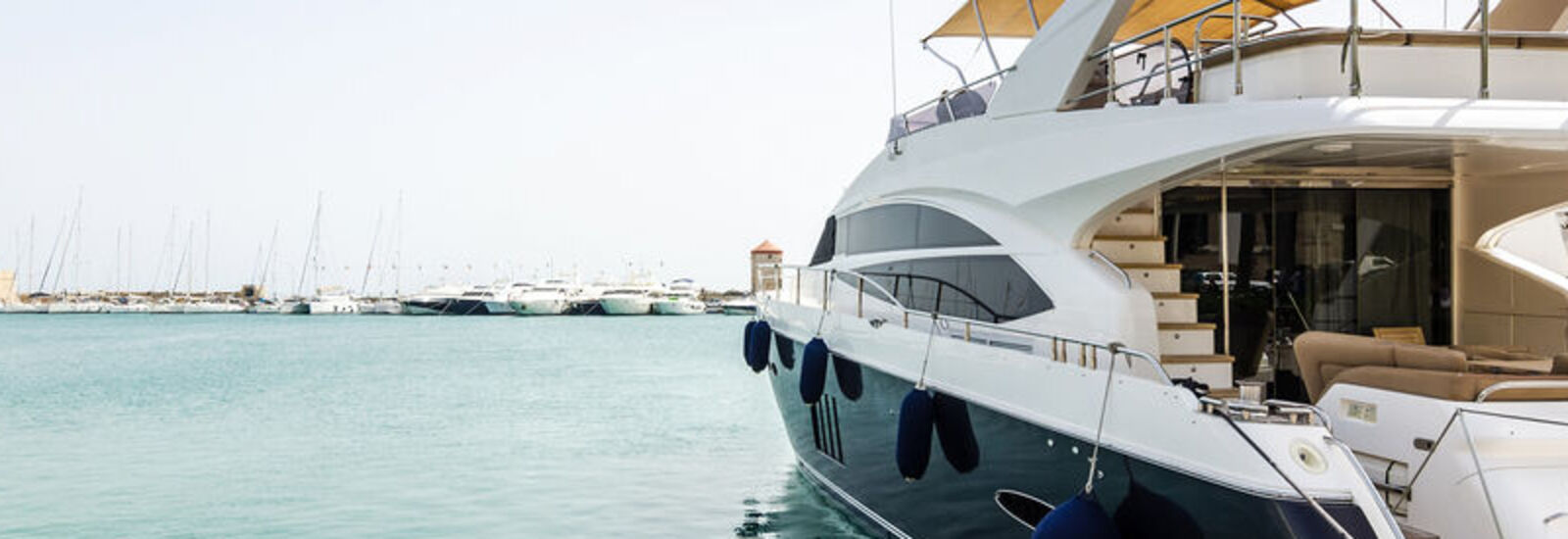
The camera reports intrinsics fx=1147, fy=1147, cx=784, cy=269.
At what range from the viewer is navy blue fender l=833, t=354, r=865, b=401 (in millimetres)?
7570

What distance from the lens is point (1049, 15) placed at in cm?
962

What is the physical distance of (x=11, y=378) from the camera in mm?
31938

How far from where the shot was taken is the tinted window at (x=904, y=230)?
7.27 metres

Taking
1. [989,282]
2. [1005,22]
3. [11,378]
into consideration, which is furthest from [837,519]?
[11,378]

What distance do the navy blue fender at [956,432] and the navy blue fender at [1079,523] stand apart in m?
1.27

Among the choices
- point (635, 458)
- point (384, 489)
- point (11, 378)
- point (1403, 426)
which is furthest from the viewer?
point (11, 378)

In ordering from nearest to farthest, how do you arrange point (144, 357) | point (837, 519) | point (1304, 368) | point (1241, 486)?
point (1241, 486) → point (1304, 368) → point (837, 519) → point (144, 357)

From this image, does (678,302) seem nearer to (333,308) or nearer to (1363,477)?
(333,308)

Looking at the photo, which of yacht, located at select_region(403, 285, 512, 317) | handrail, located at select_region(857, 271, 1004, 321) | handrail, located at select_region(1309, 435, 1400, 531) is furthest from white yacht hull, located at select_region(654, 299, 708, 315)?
handrail, located at select_region(1309, 435, 1400, 531)

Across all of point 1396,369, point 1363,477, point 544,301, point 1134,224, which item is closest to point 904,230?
point 1134,224

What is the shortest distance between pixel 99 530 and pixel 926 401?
8.71 m

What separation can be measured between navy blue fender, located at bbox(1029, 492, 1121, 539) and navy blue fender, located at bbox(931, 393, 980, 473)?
127cm

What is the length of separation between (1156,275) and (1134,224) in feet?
1.26

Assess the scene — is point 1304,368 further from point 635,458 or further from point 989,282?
point 635,458
